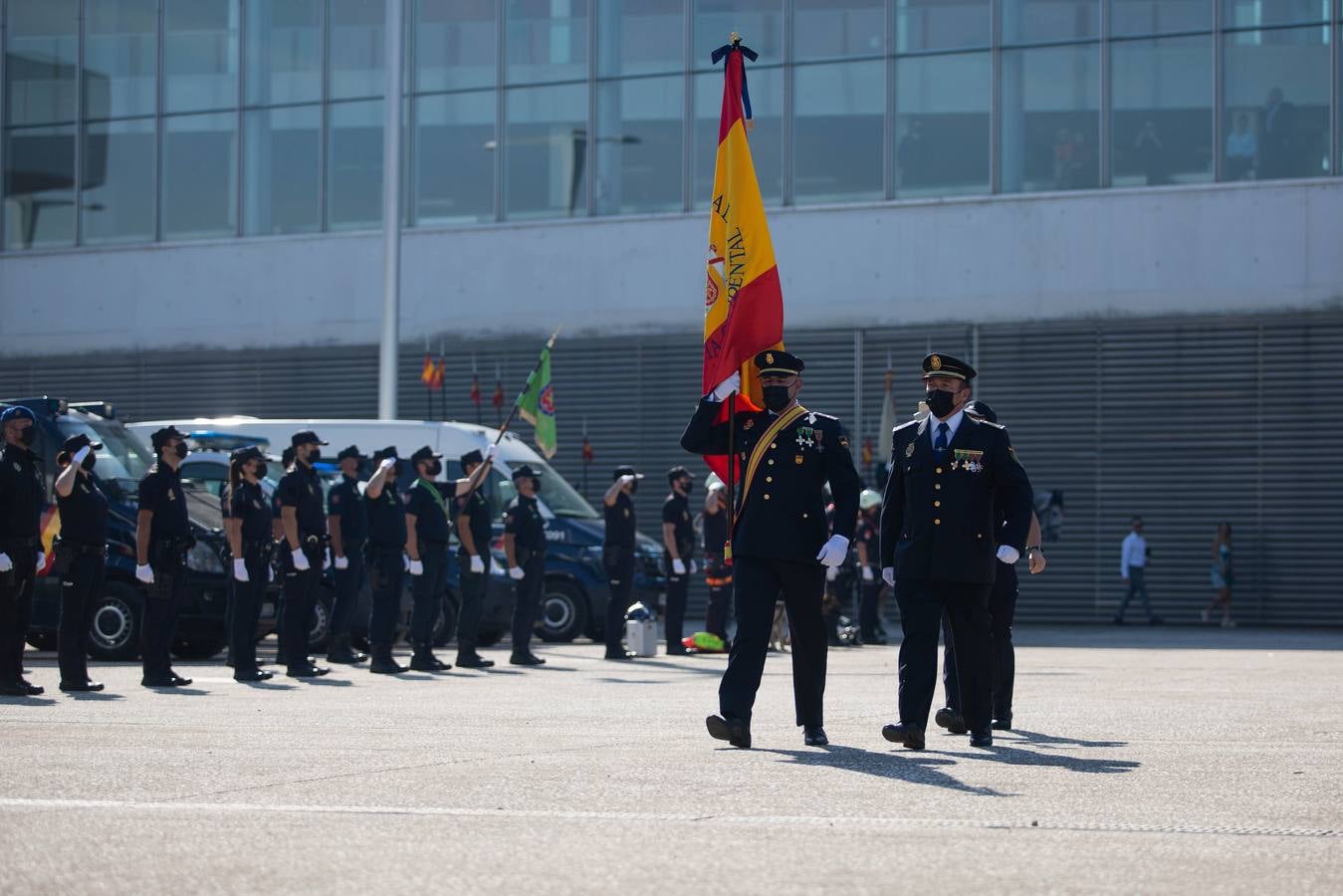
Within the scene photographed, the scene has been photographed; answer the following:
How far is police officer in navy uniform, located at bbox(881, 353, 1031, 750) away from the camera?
9.66 m

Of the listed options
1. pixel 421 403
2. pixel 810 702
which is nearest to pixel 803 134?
pixel 421 403

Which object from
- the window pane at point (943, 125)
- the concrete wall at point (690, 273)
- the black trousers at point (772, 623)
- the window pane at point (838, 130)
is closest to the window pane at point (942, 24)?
the window pane at point (943, 125)

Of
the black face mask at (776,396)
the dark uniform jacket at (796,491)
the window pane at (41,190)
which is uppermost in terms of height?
the window pane at (41,190)

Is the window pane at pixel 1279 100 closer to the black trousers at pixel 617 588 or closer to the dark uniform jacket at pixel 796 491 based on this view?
the black trousers at pixel 617 588

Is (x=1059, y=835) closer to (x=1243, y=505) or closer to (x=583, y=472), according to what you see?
(x=1243, y=505)

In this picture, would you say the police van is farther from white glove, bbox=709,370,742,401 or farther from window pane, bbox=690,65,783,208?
white glove, bbox=709,370,742,401

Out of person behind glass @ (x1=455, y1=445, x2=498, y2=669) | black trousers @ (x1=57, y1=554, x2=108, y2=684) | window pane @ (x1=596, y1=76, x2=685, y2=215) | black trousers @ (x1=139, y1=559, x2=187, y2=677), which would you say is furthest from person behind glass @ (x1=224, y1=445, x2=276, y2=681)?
window pane @ (x1=596, y1=76, x2=685, y2=215)

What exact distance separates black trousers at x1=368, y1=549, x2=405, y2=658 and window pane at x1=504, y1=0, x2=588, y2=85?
52.4 feet

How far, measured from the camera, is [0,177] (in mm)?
35250

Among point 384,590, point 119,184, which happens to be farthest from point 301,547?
point 119,184

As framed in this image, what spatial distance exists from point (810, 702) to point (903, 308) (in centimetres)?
2047

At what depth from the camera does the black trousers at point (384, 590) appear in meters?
17.2

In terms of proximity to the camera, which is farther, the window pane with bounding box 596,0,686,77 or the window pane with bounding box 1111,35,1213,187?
the window pane with bounding box 596,0,686,77

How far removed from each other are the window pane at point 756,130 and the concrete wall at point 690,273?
0.59 m
